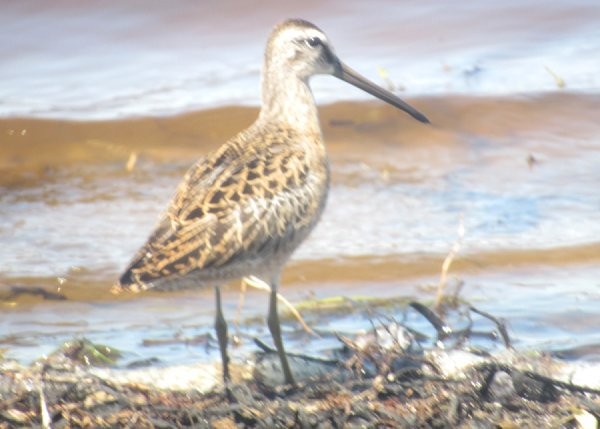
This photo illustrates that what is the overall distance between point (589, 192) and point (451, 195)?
0.80 meters

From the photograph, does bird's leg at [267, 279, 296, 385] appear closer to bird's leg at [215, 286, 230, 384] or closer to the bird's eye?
bird's leg at [215, 286, 230, 384]

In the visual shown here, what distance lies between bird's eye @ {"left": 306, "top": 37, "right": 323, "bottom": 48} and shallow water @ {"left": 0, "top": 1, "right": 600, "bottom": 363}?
1.24 m

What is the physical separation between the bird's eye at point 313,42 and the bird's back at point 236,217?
0.61 meters

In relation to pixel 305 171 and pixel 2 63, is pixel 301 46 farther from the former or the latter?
pixel 2 63

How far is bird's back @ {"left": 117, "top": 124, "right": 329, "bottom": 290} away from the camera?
4.82 metres

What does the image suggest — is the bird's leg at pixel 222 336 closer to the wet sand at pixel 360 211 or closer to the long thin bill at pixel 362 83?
the wet sand at pixel 360 211

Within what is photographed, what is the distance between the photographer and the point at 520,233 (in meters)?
7.48

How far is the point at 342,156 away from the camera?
8914 mm

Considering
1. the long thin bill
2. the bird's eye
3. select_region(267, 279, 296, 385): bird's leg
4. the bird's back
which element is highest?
the bird's eye

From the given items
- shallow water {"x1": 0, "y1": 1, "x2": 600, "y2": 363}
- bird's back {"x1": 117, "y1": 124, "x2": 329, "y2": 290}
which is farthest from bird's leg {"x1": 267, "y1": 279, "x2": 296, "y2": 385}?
shallow water {"x1": 0, "y1": 1, "x2": 600, "y2": 363}

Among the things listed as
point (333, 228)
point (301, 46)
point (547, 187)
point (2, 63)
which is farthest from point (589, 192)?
point (2, 63)

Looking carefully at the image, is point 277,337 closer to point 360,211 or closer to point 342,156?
point 360,211

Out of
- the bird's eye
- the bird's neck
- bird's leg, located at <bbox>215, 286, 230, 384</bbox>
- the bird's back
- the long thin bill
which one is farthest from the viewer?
the long thin bill

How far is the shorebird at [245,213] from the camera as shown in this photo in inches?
190
